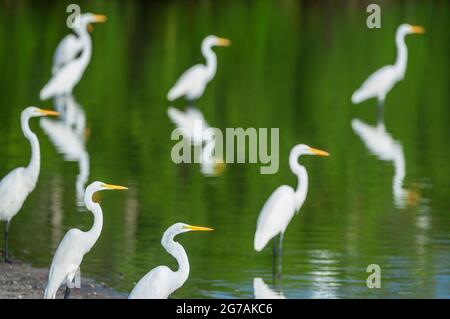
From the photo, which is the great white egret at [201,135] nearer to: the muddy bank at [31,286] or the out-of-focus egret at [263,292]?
the out-of-focus egret at [263,292]

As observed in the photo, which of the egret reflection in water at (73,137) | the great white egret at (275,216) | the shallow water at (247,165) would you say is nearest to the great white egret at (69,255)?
the shallow water at (247,165)

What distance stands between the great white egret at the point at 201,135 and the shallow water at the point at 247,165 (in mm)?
204

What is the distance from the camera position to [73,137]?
1828 centimetres

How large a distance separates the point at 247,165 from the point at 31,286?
6.39 metres

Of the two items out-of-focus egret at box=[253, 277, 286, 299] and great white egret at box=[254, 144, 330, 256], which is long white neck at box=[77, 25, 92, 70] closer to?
great white egret at box=[254, 144, 330, 256]

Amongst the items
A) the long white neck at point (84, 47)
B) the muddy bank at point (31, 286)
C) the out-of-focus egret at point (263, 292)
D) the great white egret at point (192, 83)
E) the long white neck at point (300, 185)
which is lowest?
the out-of-focus egret at point (263, 292)

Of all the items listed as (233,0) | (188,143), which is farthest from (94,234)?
(233,0)

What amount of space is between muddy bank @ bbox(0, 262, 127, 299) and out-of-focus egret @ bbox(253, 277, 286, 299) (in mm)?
946

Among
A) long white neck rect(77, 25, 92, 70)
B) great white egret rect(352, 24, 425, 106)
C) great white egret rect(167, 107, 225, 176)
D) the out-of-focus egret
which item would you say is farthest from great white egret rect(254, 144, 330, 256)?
long white neck rect(77, 25, 92, 70)

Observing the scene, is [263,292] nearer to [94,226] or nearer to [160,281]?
[94,226]

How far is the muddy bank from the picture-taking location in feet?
32.2

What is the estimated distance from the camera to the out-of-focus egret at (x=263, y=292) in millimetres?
10250

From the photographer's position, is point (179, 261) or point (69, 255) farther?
point (69, 255)

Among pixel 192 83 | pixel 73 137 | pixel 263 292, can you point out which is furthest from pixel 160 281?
pixel 192 83
